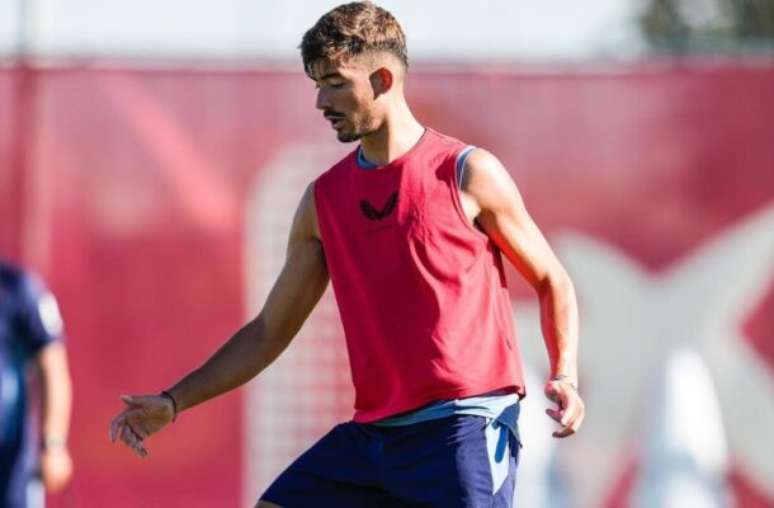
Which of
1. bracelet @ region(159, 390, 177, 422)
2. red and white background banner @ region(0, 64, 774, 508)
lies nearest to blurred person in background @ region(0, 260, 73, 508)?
red and white background banner @ region(0, 64, 774, 508)

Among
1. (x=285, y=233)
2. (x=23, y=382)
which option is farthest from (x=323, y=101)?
(x=285, y=233)

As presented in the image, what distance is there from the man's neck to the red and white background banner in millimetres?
4819

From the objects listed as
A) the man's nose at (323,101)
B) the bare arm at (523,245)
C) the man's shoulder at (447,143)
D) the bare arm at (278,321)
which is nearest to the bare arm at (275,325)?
the bare arm at (278,321)

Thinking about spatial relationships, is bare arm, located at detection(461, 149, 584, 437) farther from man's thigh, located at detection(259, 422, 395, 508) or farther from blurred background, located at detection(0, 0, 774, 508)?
blurred background, located at detection(0, 0, 774, 508)

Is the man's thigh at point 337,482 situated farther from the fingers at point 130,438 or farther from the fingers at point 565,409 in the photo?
the fingers at point 565,409

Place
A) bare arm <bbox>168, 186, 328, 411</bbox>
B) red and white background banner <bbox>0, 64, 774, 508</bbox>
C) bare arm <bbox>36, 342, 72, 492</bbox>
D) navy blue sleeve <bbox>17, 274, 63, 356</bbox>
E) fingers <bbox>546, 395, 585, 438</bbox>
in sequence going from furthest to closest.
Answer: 1. red and white background banner <bbox>0, 64, 774, 508</bbox>
2. navy blue sleeve <bbox>17, 274, 63, 356</bbox>
3. bare arm <bbox>36, 342, 72, 492</bbox>
4. bare arm <bbox>168, 186, 328, 411</bbox>
5. fingers <bbox>546, 395, 585, 438</bbox>

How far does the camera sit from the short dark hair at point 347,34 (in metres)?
6.50

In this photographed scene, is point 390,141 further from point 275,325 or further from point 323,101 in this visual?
point 275,325

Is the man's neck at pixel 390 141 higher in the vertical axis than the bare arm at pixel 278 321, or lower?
higher

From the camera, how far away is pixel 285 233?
11453 millimetres

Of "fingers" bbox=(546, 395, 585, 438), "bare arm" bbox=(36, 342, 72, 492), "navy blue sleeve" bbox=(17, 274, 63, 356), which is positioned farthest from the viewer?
"navy blue sleeve" bbox=(17, 274, 63, 356)

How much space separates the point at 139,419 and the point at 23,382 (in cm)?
323

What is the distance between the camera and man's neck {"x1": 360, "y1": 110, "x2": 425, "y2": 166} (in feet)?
21.6

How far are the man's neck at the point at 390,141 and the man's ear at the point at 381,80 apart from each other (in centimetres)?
9
